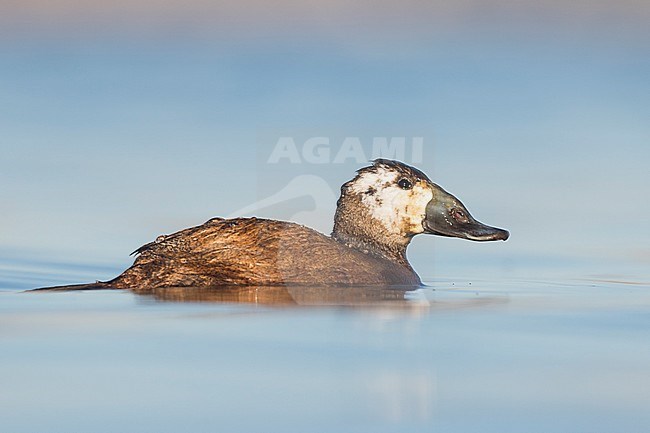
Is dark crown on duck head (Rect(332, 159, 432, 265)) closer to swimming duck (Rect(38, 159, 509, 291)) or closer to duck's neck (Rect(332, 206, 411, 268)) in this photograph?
duck's neck (Rect(332, 206, 411, 268))

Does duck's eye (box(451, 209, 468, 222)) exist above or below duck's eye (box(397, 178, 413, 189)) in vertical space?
below

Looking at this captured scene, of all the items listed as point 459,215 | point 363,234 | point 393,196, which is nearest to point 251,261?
point 363,234

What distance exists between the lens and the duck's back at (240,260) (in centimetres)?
716

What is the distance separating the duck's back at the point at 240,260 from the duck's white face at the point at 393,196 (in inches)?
39.9

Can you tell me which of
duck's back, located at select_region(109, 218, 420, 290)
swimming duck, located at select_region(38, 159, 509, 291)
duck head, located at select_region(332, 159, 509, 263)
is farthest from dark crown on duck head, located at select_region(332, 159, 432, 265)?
duck's back, located at select_region(109, 218, 420, 290)

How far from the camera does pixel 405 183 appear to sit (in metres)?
8.38

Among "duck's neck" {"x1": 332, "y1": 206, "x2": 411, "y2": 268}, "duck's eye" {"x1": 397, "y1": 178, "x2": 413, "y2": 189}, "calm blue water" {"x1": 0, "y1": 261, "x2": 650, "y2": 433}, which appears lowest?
"calm blue water" {"x1": 0, "y1": 261, "x2": 650, "y2": 433}

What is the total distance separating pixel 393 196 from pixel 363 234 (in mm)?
404

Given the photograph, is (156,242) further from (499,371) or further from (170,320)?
(499,371)

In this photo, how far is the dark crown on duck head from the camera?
8328mm

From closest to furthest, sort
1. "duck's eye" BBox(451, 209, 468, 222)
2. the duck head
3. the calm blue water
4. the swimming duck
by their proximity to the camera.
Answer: the calm blue water, the swimming duck, the duck head, "duck's eye" BBox(451, 209, 468, 222)

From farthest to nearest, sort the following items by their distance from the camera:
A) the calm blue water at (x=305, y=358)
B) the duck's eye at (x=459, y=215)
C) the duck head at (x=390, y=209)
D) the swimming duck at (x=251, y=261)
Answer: the duck's eye at (x=459, y=215)
the duck head at (x=390, y=209)
the swimming duck at (x=251, y=261)
the calm blue water at (x=305, y=358)

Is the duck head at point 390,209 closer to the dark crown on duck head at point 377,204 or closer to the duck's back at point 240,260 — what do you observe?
the dark crown on duck head at point 377,204

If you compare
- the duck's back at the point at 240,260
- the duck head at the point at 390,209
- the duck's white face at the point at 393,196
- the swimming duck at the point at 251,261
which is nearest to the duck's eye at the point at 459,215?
the duck head at the point at 390,209
